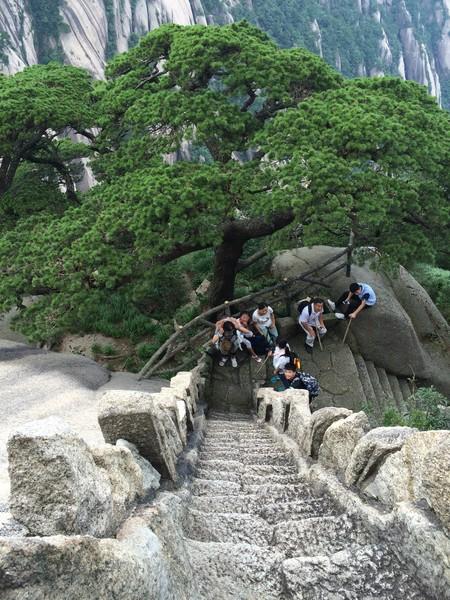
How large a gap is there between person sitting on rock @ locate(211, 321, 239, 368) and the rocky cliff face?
101 ft

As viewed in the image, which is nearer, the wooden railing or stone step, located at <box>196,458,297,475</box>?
stone step, located at <box>196,458,297,475</box>

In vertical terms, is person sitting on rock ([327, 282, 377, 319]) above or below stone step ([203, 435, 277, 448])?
above

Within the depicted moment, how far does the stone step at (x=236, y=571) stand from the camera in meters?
1.97

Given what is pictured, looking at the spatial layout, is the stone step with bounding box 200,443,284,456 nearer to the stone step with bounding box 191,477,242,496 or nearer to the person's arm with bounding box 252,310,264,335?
the stone step with bounding box 191,477,242,496

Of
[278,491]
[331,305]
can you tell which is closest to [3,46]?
[331,305]

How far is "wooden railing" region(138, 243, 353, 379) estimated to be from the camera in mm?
9828

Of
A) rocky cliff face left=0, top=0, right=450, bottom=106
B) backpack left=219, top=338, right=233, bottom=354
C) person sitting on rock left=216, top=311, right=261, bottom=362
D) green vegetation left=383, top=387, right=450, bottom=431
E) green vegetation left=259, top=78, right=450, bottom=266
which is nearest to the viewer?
green vegetation left=383, top=387, right=450, bottom=431

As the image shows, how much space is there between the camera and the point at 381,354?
37.1ft

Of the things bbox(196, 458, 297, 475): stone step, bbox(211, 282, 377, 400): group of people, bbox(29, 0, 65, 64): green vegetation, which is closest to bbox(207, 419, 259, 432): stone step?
bbox(211, 282, 377, 400): group of people

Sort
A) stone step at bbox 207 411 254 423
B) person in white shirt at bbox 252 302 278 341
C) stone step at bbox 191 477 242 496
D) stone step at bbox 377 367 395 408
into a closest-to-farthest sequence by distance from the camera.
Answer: stone step at bbox 191 477 242 496 < stone step at bbox 207 411 254 423 < person in white shirt at bbox 252 302 278 341 < stone step at bbox 377 367 395 408

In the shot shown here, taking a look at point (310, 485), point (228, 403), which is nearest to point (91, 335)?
point (228, 403)

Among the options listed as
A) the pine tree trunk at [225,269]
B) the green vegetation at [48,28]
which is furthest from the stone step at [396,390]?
the green vegetation at [48,28]

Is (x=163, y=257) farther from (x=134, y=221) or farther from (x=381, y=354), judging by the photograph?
(x=381, y=354)

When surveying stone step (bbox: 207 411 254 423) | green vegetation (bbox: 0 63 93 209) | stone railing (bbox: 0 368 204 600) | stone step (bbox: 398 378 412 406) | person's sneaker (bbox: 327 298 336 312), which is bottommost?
stone step (bbox: 398 378 412 406)
